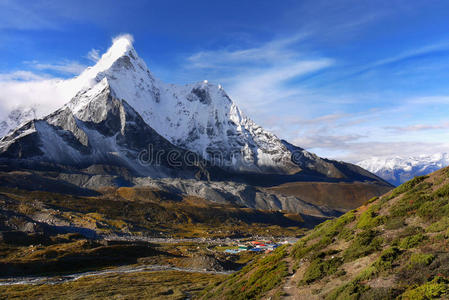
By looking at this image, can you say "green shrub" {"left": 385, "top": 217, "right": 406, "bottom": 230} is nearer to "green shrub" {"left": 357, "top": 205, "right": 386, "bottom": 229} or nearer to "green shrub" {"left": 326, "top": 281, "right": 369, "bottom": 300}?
"green shrub" {"left": 357, "top": 205, "right": 386, "bottom": 229}

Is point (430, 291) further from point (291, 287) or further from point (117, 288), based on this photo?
point (117, 288)

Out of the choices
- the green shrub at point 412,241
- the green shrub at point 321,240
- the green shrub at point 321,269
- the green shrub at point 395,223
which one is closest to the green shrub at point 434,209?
the green shrub at point 395,223

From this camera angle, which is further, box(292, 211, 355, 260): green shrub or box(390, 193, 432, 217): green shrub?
box(292, 211, 355, 260): green shrub

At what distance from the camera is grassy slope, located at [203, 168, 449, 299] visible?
766 inches

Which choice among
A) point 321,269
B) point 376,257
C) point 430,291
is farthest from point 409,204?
point 430,291

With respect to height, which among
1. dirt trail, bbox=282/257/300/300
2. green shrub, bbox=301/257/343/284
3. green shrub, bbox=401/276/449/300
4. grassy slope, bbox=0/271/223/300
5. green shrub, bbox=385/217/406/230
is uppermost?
green shrub, bbox=385/217/406/230

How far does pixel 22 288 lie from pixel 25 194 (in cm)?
14701

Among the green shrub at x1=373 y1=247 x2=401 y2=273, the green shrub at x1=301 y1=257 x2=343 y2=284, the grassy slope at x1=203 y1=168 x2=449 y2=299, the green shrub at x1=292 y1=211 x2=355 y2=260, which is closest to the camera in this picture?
the grassy slope at x1=203 y1=168 x2=449 y2=299

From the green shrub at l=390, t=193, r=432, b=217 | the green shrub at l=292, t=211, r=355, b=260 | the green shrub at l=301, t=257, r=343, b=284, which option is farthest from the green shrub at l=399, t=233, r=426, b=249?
the green shrub at l=292, t=211, r=355, b=260

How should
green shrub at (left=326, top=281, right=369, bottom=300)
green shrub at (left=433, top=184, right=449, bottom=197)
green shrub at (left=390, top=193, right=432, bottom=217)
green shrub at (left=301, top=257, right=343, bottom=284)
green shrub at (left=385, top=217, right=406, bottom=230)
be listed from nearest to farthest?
green shrub at (left=326, top=281, right=369, bottom=300) → green shrub at (left=301, top=257, right=343, bottom=284) → green shrub at (left=385, top=217, right=406, bottom=230) → green shrub at (left=433, top=184, right=449, bottom=197) → green shrub at (left=390, top=193, right=432, bottom=217)

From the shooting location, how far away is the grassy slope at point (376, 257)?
19.5 metres

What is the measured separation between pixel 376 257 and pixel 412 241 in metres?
2.56

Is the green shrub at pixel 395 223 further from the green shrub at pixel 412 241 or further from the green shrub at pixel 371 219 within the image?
the green shrub at pixel 412 241

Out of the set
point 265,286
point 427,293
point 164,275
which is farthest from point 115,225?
point 427,293
